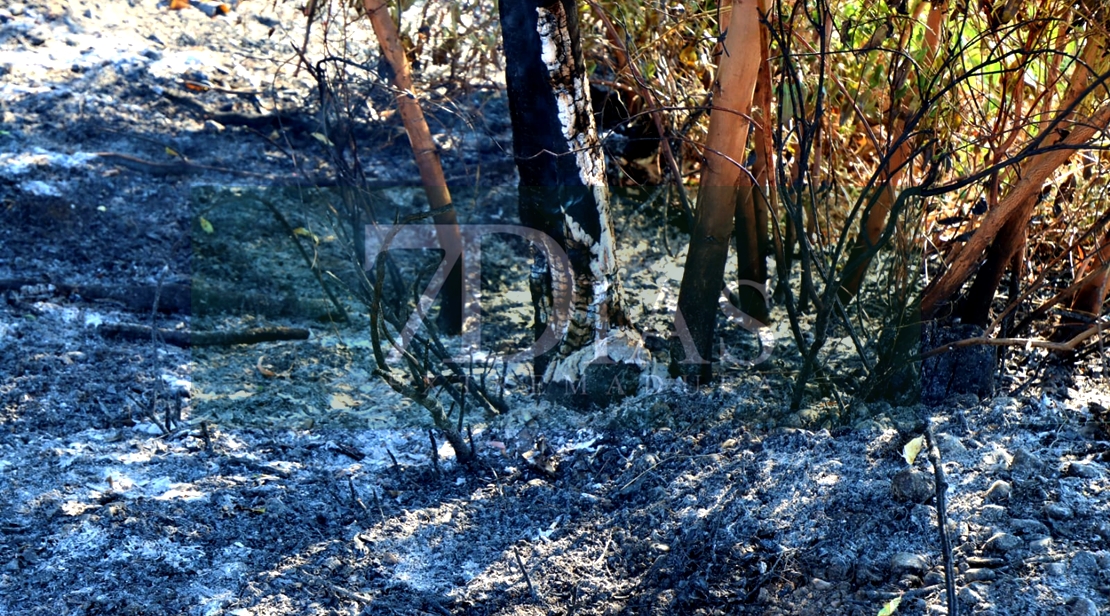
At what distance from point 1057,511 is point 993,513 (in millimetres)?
141

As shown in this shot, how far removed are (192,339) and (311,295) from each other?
23.4 inches

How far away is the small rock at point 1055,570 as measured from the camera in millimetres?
2070

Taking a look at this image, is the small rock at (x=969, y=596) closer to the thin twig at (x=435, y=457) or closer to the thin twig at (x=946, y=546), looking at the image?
the thin twig at (x=946, y=546)

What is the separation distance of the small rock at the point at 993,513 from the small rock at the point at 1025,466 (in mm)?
146

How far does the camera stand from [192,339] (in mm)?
3580

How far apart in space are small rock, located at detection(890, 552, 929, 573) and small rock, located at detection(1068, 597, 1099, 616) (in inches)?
11.6

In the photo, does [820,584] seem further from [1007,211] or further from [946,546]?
[1007,211]

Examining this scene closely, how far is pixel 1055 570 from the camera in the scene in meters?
2.08

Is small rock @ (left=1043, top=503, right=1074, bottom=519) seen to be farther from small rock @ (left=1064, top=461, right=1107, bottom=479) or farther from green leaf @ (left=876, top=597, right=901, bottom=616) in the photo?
green leaf @ (left=876, top=597, right=901, bottom=616)

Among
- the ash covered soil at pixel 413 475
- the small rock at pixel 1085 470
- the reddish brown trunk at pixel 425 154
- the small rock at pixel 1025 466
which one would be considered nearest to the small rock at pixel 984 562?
the ash covered soil at pixel 413 475

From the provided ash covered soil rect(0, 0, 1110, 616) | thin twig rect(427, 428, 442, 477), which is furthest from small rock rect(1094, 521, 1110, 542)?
thin twig rect(427, 428, 442, 477)

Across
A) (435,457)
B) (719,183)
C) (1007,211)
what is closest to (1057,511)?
(1007,211)

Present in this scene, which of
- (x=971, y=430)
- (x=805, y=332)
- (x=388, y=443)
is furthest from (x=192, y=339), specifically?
(x=971, y=430)

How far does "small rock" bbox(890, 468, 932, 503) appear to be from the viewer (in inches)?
92.0
